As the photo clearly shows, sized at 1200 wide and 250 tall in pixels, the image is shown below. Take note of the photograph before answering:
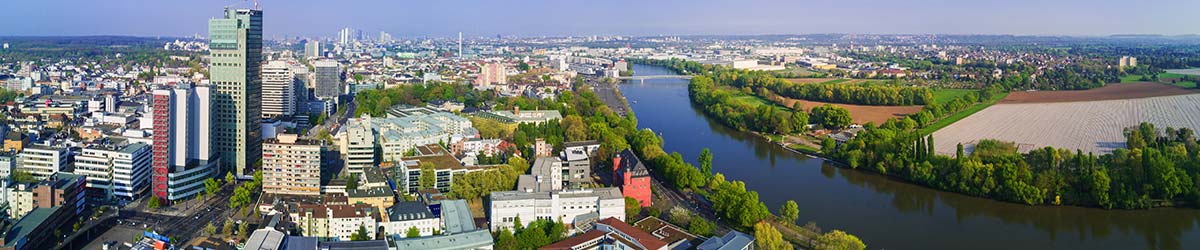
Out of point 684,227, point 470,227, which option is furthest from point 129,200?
point 684,227

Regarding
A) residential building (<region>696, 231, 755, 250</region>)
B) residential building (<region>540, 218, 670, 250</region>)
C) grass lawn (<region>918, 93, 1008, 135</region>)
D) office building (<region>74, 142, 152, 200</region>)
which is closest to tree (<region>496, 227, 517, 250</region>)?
residential building (<region>540, 218, 670, 250</region>)

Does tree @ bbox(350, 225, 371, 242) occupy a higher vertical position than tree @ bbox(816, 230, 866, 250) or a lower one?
lower

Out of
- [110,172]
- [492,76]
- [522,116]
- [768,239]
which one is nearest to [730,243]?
[768,239]

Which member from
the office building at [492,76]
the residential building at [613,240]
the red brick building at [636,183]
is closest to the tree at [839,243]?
the residential building at [613,240]

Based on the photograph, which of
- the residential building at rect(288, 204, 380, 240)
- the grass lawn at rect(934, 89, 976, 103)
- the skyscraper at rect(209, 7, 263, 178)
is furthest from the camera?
the grass lawn at rect(934, 89, 976, 103)

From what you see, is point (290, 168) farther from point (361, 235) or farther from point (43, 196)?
point (361, 235)

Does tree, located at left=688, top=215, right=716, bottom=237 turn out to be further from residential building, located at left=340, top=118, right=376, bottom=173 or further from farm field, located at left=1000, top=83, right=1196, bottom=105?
farm field, located at left=1000, top=83, right=1196, bottom=105

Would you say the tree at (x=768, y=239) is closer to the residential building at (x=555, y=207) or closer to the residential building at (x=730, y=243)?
the residential building at (x=730, y=243)
